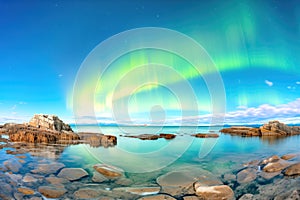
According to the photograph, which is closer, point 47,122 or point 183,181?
point 183,181

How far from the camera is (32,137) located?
88.3 ft

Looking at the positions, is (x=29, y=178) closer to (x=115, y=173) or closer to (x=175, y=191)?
(x=115, y=173)

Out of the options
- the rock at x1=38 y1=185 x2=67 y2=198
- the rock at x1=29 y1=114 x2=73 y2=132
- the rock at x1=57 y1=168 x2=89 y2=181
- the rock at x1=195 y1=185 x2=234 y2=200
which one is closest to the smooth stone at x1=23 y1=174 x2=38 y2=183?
the rock at x1=38 y1=185 x2=67 y2=198

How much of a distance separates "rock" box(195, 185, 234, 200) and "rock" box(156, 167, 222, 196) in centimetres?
55

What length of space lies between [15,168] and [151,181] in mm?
8578

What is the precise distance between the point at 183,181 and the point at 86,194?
16.9ft

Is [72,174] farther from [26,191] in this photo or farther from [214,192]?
[214,192]

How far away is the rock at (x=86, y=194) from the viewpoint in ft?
28.4

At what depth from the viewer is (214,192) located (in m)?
8.93

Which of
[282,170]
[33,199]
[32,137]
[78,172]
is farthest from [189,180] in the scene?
[32,137]

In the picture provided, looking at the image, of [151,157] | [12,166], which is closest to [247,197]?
[151,157]

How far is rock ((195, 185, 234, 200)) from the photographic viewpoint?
346 inches

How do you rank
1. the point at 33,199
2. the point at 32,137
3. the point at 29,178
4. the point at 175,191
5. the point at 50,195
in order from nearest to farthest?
1. the point at 33,199
2. the point at 50,195
3. the point at 175,191
4. the point at 29,178
5. the point at 32,137

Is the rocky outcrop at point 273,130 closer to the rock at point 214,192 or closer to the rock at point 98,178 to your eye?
the rock at point 214,192
